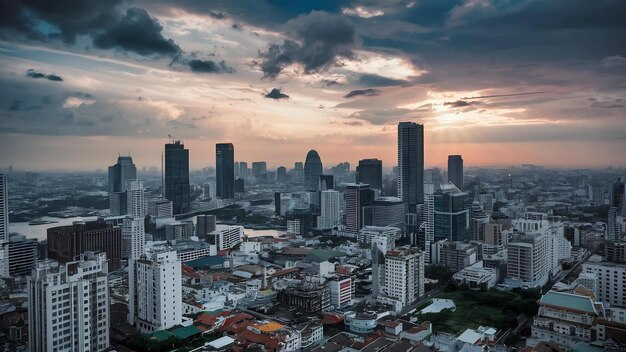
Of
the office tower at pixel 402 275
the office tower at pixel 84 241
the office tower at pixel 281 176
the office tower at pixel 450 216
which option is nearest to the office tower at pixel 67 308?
the office tower at pixel 84 241

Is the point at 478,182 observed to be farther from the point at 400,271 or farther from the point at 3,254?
the point at 3,254

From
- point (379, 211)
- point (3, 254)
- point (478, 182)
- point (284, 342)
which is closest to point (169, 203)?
point (379, 211)

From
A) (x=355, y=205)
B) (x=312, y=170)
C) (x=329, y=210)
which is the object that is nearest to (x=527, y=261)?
(x=355, y=205)

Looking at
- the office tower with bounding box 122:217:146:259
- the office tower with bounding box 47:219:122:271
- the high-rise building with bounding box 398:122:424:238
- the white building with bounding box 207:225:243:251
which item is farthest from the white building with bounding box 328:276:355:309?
the high-rise building with bounding box 398:122:424:238

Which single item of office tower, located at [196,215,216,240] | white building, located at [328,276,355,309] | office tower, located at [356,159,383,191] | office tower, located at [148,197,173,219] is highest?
office tower, located at [356,159,383,191]

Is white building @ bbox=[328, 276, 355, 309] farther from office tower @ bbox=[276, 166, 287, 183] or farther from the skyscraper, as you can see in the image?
office tower @ bbox=[276, 166, 287, 183]
